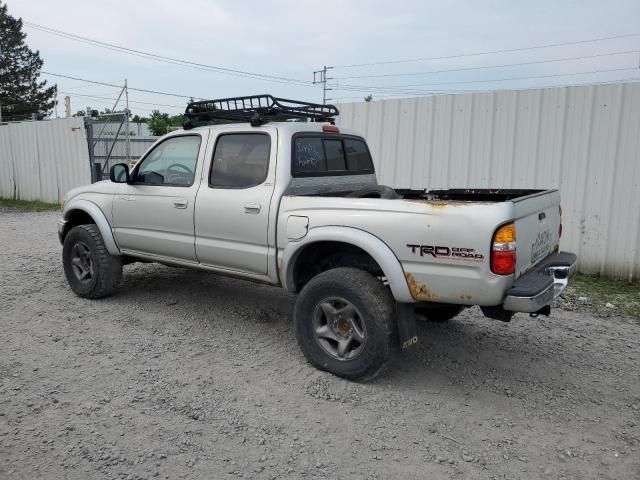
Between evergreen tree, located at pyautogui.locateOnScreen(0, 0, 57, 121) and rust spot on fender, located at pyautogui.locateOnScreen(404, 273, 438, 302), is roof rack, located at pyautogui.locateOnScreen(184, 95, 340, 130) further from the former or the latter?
evergreen tree, located at pyautogui.locateOnScreen(0, 0, 57, 121)

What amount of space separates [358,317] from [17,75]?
163 ft

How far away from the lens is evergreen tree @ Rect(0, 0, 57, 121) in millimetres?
43344

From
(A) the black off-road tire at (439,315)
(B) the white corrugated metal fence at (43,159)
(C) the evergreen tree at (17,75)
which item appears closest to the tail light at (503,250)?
(A) the black off-road tire at (439,315)

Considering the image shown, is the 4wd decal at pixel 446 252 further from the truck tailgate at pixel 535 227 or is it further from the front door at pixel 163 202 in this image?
the front door at pixel 163 202

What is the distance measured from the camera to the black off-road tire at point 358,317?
3598 millimetres

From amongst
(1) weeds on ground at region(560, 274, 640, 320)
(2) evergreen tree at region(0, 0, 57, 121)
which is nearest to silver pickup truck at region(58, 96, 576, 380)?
(1) weeds on ground at region(560, 274, 640, 320)

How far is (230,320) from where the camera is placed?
203 inches

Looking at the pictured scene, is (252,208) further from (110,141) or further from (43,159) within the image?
(43,159)

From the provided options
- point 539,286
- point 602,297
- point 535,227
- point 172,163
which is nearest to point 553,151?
point 602,297

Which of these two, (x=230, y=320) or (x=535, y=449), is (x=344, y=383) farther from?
(x=230, y=320)

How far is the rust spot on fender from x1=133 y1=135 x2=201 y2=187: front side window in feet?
7.57

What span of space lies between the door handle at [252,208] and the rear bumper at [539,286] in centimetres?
200

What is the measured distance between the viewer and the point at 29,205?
15164mm

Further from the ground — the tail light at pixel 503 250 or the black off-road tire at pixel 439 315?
the tail light at pixel 503 250
